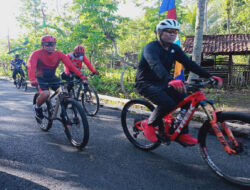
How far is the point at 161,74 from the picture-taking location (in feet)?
8.34

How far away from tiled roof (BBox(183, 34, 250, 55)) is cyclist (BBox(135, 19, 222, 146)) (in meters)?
11.2

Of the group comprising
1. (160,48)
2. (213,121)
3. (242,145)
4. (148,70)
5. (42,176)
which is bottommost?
(42,176)

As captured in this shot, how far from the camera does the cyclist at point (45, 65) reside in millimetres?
4003

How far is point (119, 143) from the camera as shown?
3.85 meters

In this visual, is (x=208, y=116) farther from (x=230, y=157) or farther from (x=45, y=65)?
(x=45, y=65)

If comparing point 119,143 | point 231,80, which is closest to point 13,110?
point 119,143

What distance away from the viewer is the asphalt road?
8.29 feet

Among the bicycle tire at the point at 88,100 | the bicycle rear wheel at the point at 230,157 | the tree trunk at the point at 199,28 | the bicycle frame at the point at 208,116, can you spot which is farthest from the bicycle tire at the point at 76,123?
the tree trunk at the point at 199,28

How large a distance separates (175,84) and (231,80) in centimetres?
1292

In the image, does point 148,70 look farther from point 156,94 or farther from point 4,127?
point 4,127

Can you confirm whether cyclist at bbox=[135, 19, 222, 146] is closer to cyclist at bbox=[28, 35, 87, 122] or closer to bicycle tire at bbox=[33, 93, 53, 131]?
cyclist at bbox=[28, 35, 87, 122]

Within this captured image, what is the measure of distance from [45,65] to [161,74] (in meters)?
2.96

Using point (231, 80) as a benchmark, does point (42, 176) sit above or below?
below

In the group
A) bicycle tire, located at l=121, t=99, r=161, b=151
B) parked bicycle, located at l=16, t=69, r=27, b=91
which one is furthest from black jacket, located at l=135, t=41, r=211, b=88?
parked bicycle, located at l=16, t=69, r=27, b=91
